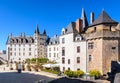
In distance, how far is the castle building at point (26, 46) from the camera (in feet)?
317

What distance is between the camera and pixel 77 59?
→ 43.0 m

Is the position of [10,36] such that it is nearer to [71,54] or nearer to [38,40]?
[38,40]

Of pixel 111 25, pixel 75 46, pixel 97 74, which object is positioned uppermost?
pixel 111 25

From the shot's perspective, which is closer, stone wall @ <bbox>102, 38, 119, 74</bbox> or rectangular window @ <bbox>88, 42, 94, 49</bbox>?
stone wall @ <bbox>102, 38, 119, 74</bbox>

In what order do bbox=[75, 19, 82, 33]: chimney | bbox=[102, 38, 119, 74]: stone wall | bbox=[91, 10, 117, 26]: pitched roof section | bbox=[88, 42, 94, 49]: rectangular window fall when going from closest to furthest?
bbox=[102, 38, 119, 74]: stone wall < bbox=[88, 42, 94, 49]: rectangular window < bbox=[91, 10, 117, 26]: pitched roof section < bbox=[75, 19, 82, 33]: chimney

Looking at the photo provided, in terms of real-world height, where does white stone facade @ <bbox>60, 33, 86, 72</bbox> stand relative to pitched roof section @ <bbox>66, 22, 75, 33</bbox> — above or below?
below

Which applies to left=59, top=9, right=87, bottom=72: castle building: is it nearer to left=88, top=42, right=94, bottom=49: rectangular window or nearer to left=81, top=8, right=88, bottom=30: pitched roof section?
left=81, top=8, right=88, bottom=30: pitched roof section

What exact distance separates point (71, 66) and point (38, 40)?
5383cm

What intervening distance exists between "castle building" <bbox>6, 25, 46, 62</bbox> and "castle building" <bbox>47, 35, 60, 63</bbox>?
15.1 feet

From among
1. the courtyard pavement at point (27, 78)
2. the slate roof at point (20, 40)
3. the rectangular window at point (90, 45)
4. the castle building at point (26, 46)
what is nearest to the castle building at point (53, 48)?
the castle building at point (26, 46)

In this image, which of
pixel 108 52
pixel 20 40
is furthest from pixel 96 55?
pixel 20 40

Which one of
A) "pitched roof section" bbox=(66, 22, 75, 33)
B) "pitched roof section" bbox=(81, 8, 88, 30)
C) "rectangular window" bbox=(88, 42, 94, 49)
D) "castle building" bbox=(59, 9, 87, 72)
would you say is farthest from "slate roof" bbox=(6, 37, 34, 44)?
"rectangular window" bbox=(88, 42, 94, 49)

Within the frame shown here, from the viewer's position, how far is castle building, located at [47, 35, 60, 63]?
3469 inches

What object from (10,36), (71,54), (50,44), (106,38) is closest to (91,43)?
(106,38)
